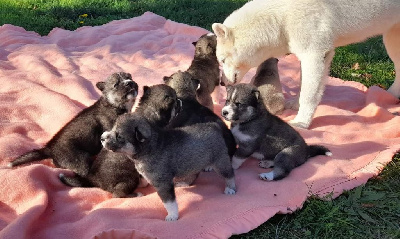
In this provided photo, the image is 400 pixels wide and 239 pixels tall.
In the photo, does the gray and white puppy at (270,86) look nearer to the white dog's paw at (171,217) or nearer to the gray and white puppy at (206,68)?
the gray and white puppy at (206,68)

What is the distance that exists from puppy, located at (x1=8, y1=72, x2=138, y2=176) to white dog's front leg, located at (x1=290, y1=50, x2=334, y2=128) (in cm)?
212

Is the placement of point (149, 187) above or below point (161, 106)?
below

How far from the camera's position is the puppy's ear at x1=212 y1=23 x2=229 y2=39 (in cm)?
595

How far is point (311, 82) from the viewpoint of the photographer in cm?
607

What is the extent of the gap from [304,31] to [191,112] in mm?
1817

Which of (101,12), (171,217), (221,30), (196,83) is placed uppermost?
A: (221,30)

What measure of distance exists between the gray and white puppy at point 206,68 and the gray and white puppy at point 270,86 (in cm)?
57

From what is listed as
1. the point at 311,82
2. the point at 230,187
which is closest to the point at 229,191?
the point at 230,187

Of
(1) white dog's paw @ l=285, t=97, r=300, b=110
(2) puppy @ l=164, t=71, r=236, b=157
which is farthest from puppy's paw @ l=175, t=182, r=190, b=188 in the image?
(1) white dog's paw @ l=285, t=97, r=300, b=110

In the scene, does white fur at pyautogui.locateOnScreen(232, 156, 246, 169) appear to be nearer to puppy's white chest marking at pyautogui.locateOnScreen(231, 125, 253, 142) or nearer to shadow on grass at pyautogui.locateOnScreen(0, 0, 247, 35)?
puppy's white chest marking at pyautogui.locateOnScreen(231, 125, 253, 142)

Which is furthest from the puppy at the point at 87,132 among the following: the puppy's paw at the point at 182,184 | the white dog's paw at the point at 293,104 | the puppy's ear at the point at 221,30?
the white dog's paw at the point at 293,104

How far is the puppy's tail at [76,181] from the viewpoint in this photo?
480 centimetres

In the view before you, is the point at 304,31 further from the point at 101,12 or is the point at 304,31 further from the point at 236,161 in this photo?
the point at 101,12

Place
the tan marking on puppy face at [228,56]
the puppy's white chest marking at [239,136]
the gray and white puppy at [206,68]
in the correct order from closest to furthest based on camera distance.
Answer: the puppy's white chest marking at [239,136] < the tan marking on puppy face at [228,56] < the gray and white puppy at [206,68]
